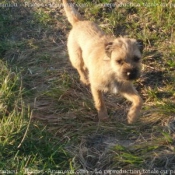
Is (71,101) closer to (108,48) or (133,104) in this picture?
(133,104)

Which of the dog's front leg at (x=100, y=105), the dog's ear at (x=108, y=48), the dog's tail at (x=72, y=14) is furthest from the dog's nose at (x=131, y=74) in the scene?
the dog's tail at (x=72, y=14)

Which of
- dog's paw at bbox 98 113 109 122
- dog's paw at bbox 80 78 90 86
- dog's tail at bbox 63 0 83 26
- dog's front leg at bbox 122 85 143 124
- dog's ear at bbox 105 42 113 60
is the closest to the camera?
dog's ear at bbox 105 42 113 60

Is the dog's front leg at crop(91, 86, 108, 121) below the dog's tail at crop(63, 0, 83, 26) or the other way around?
below

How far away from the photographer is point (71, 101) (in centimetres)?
603

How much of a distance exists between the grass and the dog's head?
77 centimetres

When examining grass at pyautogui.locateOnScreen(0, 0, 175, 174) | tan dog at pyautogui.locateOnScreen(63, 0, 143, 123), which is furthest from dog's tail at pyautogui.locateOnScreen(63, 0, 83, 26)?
grass at pyautogui.locateOnScreen(0, 0, 175, 174)

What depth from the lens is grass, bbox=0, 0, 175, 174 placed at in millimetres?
4895

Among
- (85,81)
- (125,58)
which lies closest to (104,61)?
(125,58)

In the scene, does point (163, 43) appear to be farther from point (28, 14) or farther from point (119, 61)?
point (28, 14)

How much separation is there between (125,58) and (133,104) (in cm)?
79

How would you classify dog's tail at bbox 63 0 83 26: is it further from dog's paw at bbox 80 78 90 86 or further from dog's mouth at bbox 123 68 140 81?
dog's mouth at bbox 123 68 140 81

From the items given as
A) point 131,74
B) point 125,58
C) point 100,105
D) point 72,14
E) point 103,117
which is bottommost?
point 103,117

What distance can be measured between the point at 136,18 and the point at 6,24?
2.62 meters

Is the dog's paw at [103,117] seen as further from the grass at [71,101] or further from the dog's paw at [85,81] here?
the dog's paw at [85,81]
